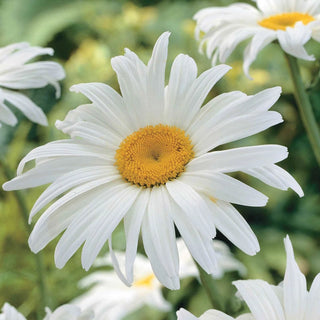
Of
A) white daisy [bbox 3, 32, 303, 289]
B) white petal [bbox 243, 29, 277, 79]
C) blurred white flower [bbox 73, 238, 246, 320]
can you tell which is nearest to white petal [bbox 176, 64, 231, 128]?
white daisy [bbox 3, 32, 303, 289]

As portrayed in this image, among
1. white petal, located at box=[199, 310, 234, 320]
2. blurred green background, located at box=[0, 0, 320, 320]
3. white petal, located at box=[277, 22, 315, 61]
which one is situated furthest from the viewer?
blurred green background, located at box=[0, 0, 320, 320]

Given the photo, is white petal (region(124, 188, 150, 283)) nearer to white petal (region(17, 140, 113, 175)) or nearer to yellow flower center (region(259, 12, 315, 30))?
white petal (region(17, 140, 113, 175))

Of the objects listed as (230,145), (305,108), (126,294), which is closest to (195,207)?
(305,108)

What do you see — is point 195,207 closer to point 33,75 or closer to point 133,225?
point 133,225

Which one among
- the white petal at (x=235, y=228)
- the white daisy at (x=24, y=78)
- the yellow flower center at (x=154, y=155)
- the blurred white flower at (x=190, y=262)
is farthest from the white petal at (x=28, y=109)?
the blurred white flower at (x=190, y=262)

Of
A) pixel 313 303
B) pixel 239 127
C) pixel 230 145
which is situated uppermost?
pixel 239 127

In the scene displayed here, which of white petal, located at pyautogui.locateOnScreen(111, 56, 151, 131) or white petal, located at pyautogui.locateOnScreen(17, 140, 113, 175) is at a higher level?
white petal, located at pyautogui.locateOnScreen(111, 56, 151, 131)

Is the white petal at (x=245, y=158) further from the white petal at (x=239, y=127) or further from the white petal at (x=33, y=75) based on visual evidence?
the white petal at (x=33, y=75)

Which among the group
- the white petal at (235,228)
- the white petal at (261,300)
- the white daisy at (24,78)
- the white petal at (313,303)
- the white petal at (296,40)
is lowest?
the white petal at (313,303)
